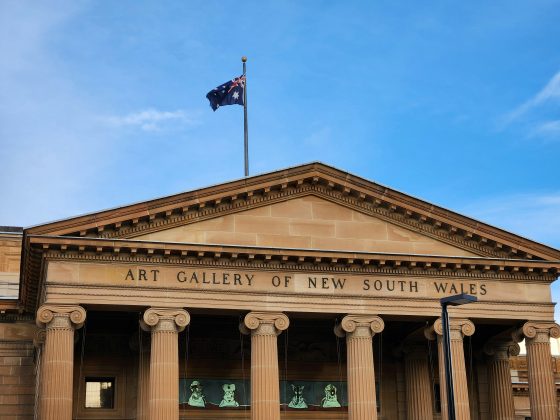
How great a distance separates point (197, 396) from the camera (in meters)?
41.3

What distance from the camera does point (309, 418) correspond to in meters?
42.5

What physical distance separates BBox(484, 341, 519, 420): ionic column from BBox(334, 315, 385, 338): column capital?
7.37 m

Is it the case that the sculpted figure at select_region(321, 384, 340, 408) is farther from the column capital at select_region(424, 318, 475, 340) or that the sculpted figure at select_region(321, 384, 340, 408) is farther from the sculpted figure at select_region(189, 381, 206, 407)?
the column capital at select_region(424, 318, 475, 340)

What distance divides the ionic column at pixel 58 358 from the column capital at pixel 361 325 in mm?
9664

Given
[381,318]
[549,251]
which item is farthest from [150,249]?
[549,251]

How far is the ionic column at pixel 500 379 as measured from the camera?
1697 inches

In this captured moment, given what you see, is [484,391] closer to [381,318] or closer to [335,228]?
[381,318]

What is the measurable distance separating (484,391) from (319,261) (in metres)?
10.9

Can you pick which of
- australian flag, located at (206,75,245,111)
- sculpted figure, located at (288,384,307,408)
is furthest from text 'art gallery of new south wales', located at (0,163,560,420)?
australian flag, located at (206,75,245,111)

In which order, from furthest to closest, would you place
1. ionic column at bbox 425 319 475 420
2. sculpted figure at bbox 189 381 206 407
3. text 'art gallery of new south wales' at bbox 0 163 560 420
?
sculpted figure at bbox 189 381 206 407 → ionic column at bbox 425 319 475 420 → text 'art gallery of new south wales' at bbox 0 163 560 420

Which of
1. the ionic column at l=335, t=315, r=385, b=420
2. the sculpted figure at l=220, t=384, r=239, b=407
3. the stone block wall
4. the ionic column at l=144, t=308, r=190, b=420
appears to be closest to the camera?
the ionic column at l=144, t=308, r=190, b=420

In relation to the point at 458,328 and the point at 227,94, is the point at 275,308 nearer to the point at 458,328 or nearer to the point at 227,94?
the point at 458,328

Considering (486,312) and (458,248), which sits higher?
(458,248)

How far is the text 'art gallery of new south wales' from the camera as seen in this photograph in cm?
3647
